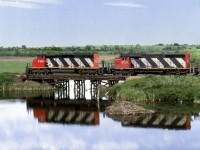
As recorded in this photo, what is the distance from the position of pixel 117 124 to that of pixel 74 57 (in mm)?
27053

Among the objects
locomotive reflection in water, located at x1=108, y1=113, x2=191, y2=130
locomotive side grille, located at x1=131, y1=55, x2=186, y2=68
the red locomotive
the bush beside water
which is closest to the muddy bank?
locomotive reflection in water, located at x1=108, y1=113, x2=191, y2=130

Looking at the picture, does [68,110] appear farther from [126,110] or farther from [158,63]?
[158,63]

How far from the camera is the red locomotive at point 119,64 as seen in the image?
60.2 m

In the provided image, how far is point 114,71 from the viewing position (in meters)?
61.4

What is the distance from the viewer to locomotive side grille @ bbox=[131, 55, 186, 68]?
198 ft

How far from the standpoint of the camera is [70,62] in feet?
216

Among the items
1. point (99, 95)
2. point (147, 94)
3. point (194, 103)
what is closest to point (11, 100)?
point (99, 95)

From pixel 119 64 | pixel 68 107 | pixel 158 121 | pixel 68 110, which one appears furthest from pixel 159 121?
pixel 119 64

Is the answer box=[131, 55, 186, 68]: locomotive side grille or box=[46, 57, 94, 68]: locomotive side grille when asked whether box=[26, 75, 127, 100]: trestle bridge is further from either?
box=[131, 55, 186, 68]: locomotive side grille

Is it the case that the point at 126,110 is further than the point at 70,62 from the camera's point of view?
No

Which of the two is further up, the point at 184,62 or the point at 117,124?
the point at 184,62

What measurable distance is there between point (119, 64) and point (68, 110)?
14622mm

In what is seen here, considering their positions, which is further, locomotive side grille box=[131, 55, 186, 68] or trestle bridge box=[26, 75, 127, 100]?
locomotive side grille box=[131, 55, 186, 68]

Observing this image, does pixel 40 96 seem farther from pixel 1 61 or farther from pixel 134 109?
pixel 1 61
